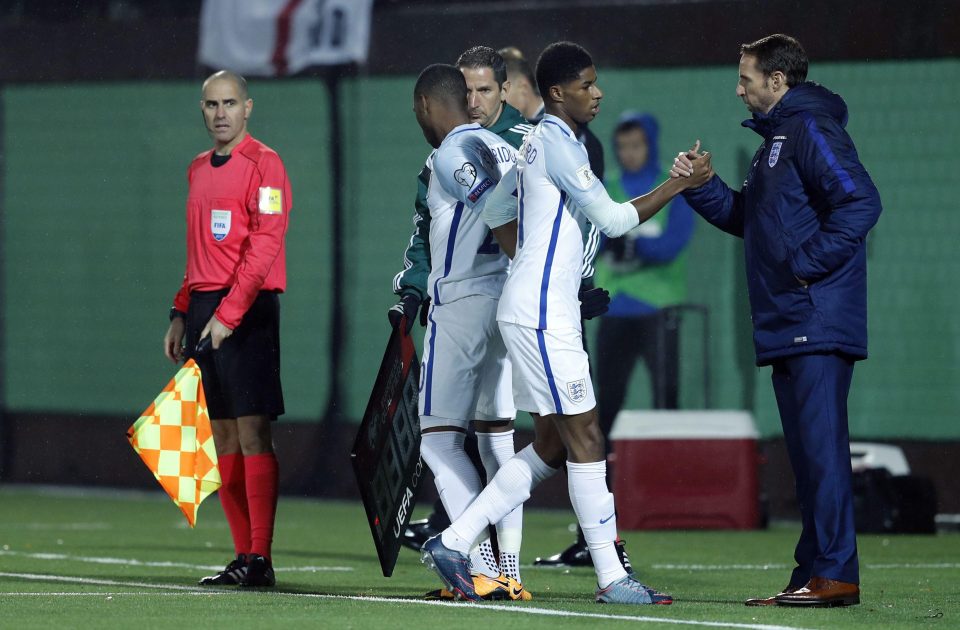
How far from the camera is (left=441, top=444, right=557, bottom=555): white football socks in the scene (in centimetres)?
626

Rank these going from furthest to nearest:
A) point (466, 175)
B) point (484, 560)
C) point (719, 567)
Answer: point (719, 567)
point (484, 560)
point (466, 175)

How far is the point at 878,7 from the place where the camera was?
11.6m

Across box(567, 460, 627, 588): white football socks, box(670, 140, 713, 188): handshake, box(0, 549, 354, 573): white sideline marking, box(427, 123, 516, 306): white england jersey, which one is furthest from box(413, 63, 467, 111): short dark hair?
box(0, 549, 354, 573): white sideline marking

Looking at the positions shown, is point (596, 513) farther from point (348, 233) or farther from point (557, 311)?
point (348, 233)

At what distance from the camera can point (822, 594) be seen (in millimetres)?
6195

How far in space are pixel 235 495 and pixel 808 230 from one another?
2.59m

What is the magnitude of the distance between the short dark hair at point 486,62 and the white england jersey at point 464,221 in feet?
2.16

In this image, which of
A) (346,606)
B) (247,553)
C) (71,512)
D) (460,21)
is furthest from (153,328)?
(346,606)

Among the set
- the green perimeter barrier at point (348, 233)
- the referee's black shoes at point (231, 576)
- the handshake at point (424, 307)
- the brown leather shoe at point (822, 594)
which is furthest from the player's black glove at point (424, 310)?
the green perimeter barrier at point (348, 233)

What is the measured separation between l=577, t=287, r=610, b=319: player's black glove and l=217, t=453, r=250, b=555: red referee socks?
5.41 ft

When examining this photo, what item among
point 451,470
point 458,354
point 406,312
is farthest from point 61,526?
point 458,354

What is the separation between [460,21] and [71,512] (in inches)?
166

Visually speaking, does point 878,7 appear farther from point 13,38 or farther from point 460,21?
point 13,38

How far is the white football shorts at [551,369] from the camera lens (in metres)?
6.13
